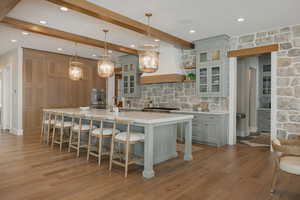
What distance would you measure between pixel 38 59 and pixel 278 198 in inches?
301

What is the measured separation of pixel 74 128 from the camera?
4566mm

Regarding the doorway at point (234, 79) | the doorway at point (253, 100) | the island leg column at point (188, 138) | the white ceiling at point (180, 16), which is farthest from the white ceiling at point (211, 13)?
the doorway at point (253, 100)

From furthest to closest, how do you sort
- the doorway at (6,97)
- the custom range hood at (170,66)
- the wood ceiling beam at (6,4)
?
the doorway at (6,97), the custom range hood at (170,66), the wood ceiling beam at (6,4)

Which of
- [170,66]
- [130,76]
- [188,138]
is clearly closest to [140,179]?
[188,138]

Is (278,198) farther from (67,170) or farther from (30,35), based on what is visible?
(30,35)

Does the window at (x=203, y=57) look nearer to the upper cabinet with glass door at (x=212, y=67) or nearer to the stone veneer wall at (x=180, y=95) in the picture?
the upper cabinet with glass door at (x=212, y=67)

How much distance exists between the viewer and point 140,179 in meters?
3.09

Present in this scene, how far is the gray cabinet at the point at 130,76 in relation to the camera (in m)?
7.64

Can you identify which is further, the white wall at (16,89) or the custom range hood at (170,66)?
the white wall at (16,89)

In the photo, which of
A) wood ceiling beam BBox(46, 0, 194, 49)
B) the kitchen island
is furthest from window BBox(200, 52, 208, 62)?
the kitchen island

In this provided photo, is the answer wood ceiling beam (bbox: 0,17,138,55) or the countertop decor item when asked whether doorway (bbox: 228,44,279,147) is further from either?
wood ceiling beam (bbox: 0,17,138,55)

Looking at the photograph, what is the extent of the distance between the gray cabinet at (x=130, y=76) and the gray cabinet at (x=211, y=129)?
9.72 ft

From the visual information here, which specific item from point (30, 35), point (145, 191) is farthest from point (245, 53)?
point (30, 35)

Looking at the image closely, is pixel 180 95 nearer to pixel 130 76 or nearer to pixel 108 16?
pixel 130 76
